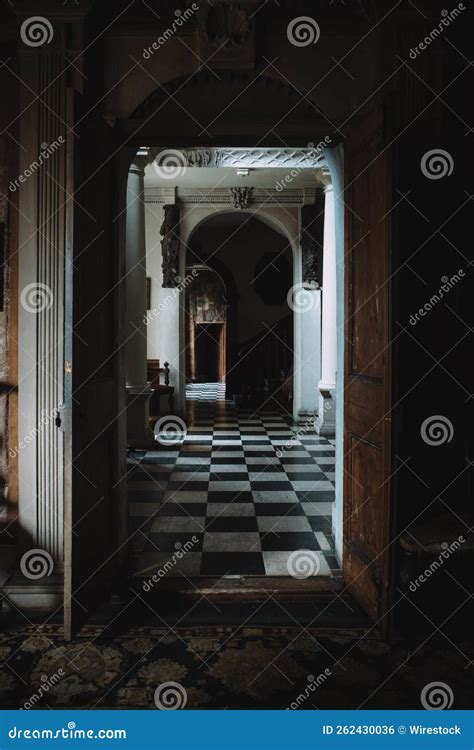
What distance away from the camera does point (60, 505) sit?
Result: 8.67ft

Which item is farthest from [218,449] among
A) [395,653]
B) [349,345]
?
[395,653]

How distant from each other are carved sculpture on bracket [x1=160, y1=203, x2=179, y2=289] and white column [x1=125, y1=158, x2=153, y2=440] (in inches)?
87.2

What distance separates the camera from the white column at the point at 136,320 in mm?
6297

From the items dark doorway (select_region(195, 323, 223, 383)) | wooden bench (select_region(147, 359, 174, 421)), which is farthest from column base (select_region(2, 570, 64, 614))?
dark doorway (select_region(195, 323, 223, 383))

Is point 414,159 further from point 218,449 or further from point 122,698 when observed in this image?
point 218,449

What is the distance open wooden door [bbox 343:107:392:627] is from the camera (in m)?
2.28

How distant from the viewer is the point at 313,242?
870 centimetres

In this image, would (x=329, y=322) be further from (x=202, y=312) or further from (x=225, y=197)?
(x=202, y=312)

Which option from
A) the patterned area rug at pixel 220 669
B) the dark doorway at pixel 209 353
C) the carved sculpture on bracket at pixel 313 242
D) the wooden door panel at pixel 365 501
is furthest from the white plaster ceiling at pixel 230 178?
the dark doorway at pixel 209 353

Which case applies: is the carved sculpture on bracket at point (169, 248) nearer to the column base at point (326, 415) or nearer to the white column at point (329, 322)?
the white column at point (329, 322)

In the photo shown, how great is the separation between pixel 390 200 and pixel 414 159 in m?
0.49

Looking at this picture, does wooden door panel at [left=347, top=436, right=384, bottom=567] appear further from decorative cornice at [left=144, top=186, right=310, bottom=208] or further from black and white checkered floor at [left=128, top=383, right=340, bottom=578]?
decorative cornice at [left=144, top=186, right=310, bottom=208]

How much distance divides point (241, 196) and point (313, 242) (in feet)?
5.23

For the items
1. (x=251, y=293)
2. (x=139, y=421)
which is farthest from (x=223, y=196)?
(x=251, y=293)
